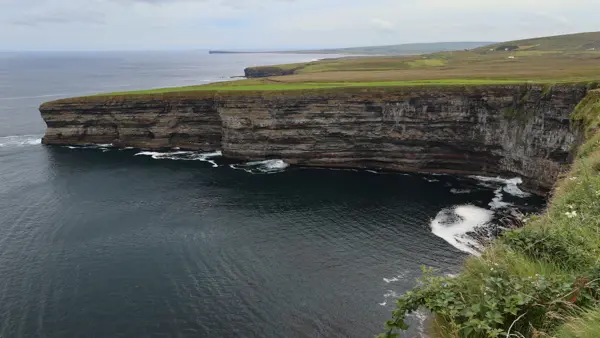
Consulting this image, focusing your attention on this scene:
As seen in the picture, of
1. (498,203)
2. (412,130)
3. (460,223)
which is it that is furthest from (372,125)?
(460,223)

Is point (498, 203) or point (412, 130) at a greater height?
point (412, 130)

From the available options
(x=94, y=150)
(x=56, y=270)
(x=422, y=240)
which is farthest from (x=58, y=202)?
(x=422, y=240)

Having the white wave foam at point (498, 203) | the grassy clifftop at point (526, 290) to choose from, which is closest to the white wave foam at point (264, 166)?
the white wave foam at point (498, 203)

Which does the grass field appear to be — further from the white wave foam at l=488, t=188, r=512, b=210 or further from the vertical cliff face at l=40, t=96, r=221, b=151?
the white wave foam at l=488, t=188, r=512, b=210

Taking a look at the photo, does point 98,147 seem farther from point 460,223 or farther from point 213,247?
point 460,223

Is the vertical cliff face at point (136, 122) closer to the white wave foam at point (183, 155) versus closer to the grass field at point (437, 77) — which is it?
the white wave foam at point (183, 155)

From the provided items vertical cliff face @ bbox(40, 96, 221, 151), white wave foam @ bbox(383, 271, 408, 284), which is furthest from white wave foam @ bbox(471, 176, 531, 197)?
vertical cliff face @ bbox(40, 96, 221, 151)
